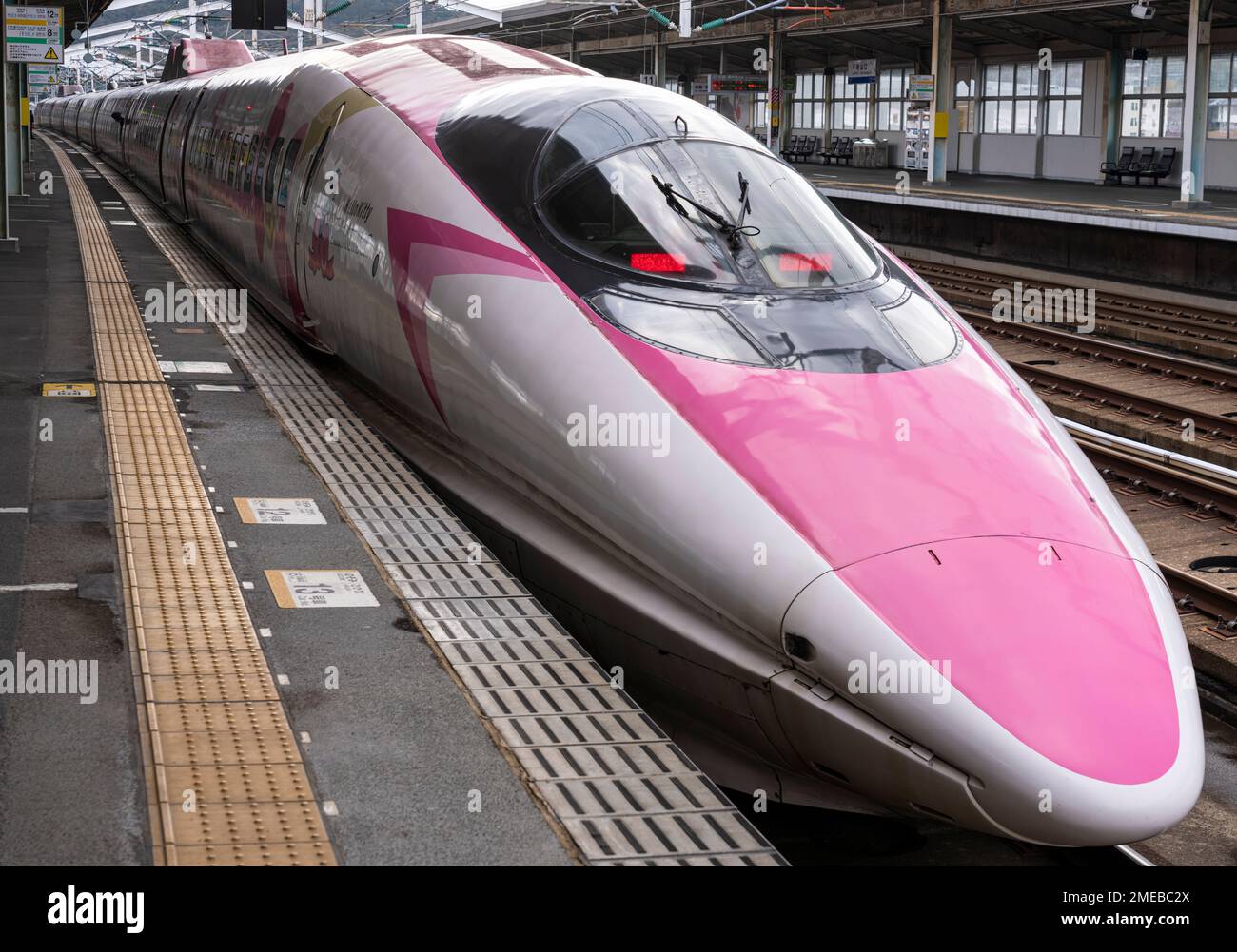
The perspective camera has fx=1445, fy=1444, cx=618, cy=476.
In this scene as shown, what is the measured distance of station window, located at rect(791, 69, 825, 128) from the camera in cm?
5197

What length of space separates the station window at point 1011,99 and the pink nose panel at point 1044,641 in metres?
38.2

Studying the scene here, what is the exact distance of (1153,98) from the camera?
118 feet

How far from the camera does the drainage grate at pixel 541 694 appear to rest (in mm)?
4074

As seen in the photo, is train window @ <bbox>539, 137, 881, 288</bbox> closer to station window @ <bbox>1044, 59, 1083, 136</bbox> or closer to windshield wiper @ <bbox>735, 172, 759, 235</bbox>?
windshield wiper @ <bbox>735, 172, 759, 235</bbox>

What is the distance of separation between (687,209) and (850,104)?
4538cm

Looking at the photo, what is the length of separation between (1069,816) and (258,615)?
9.97 feet

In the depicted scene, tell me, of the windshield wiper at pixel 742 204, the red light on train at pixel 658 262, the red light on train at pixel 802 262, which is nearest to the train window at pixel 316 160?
the windshield wiper at pixel 742 204

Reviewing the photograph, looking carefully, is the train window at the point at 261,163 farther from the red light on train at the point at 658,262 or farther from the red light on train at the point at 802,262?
the red light on train at the point at 802,262

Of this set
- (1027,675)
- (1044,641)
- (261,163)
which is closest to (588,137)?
(1044,641)

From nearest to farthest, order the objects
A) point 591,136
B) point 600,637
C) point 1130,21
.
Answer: point 600,637 < point 591,136 < point 1130,21

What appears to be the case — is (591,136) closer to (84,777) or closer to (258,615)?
(258,615)

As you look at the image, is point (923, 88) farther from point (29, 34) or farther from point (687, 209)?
point (687, 209)
